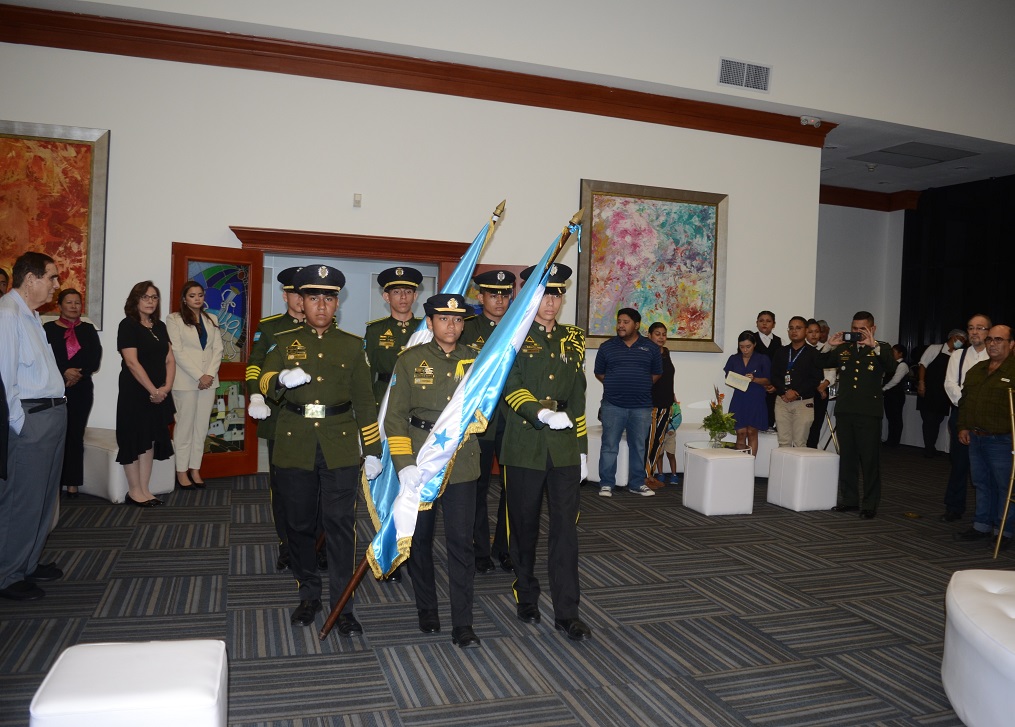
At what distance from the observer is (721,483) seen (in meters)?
6.65

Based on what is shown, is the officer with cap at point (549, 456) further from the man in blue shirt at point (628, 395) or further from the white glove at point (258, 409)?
the man in blue shirt at point (628, 395)

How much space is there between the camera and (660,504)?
23.0 feet

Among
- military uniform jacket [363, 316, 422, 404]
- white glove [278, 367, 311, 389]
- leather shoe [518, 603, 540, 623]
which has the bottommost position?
leather shoe [518, 603, 540, 623]

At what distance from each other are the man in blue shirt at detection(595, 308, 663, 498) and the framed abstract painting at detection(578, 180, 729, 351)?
1081 millimetres

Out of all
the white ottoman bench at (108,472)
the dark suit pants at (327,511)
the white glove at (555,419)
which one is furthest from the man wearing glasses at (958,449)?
the white ottoman bench at (108,472)

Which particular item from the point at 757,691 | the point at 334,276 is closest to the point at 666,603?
the point at 757,691

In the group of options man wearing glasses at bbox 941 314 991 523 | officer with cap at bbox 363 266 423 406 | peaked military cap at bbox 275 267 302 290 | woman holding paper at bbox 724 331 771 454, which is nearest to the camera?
peaked military cap at bbox 275 267 302 290

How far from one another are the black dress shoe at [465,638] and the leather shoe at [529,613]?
0.39m

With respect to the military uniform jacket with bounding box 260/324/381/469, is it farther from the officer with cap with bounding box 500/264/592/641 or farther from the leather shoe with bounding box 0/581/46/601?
the leather shoe with bounding box 0/581/46/601

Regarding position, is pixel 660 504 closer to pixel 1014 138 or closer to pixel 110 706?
pixel 110 706

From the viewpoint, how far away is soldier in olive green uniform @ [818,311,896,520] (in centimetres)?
668

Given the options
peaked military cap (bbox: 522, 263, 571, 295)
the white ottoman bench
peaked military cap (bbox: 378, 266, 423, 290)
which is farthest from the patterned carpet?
peaked military cap (bbox: 378, 266, 423, 290)

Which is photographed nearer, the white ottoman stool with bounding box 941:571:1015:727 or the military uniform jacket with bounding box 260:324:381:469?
the white ottoman stool with bounding box 941:571:1015:727

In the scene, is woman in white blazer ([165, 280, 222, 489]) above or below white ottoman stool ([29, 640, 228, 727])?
above
